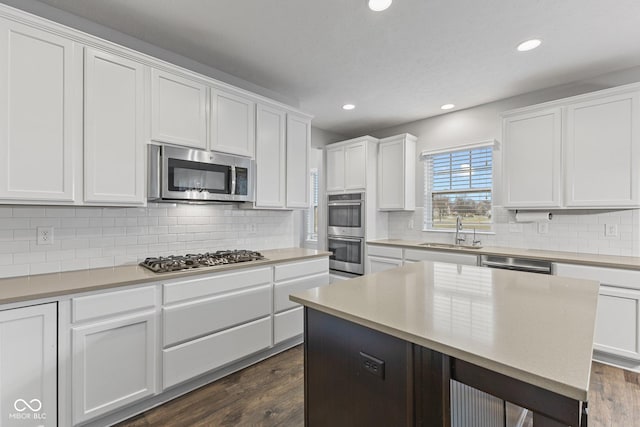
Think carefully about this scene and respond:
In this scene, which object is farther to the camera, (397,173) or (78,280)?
(397,173)

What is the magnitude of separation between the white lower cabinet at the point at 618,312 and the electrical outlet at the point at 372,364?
238cm

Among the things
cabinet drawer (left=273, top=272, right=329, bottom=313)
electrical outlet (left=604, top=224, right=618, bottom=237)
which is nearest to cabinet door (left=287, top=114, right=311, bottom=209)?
cabinet drawer (left=273, top=272, right=329, bottom=313)

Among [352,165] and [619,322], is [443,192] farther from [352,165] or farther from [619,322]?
[619,322]

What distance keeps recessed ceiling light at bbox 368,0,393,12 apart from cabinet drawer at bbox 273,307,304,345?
103 inches

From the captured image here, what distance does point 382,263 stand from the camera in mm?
4195

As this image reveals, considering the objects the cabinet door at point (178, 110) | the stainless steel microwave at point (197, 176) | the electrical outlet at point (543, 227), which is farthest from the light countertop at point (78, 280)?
the electrical outlet at point (543, 227)

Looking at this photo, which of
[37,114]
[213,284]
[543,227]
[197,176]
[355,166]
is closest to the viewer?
[37,114]

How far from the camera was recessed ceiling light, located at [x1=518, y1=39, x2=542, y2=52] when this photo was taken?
2426 mm

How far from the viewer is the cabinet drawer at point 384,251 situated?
4.03 m

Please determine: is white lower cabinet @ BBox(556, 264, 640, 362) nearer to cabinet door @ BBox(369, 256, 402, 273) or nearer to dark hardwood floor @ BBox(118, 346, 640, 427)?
dark hardwood floor @ BBox(118, 346, 640, 427)

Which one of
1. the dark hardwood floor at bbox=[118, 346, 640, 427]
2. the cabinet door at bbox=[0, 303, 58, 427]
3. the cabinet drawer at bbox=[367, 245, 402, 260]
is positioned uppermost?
the cabinet drawer at bbox=[367, 245, 402, 260]

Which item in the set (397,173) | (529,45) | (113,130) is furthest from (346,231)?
(113,130)

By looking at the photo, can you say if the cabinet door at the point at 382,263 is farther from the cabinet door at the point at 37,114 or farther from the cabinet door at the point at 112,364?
the cabinet door at the point at 37,114

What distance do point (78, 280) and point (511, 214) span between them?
4244 mm
